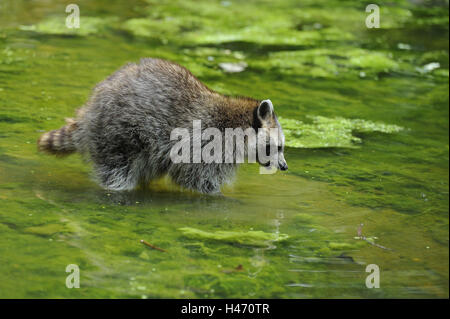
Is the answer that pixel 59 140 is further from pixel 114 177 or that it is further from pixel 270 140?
pixel 270 140

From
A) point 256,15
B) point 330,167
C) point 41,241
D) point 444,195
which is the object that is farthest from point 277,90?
point 41,241

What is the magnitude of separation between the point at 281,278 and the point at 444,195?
2.35 meters

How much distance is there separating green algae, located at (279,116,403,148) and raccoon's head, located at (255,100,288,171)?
98 centimetres

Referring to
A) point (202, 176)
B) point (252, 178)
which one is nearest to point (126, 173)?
point (202, 176)

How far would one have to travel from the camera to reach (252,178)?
6348mm

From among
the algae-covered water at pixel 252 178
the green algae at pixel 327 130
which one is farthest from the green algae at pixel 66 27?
the green algae at pixel 327 130

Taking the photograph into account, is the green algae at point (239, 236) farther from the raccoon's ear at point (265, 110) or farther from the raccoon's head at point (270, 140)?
the raccoon's ear at point (265, 110)

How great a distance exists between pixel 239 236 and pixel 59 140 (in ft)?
6.21

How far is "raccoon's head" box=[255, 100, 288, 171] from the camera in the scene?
6.00 meters

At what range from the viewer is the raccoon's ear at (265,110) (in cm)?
590

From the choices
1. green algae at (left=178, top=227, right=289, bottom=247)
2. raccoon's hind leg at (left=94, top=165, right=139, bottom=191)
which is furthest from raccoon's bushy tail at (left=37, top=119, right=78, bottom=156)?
green algae at (left=178, top=227, right=289, bottom=247)

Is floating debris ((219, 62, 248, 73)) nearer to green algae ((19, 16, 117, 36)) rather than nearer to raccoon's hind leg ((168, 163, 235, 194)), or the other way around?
green algae ((19, 16, 117, 36))
